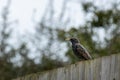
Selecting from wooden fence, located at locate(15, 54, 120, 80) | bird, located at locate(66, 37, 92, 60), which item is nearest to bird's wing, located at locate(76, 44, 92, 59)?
bird, located at locate(66, 37, 92, 60)

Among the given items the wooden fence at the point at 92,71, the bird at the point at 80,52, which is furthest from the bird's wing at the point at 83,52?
the wooden fence at the point at 92,71

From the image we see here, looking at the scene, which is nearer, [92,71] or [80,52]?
[92,71]

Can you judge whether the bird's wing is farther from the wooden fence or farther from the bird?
the wooden fence

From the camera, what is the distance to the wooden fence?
5664mm

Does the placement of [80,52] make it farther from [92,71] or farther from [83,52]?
[92,71]

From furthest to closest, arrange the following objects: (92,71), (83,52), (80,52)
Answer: (80,52), (83,52), (92,71)

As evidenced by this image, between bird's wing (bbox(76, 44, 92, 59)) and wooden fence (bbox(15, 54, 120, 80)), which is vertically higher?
wooden fence (bbox(15, 54, 120, 80))

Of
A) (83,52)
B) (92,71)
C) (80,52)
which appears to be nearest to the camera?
(92,71)

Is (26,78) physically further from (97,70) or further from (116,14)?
(116,14)

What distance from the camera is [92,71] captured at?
19.5ft

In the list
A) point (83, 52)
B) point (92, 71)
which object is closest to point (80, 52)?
point (83, 52)

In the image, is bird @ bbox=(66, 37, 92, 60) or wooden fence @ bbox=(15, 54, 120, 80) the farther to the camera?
bird @ bbox=(66, 37, 92, 60)

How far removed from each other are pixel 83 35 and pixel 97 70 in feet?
41.8

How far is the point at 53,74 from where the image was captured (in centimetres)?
644
